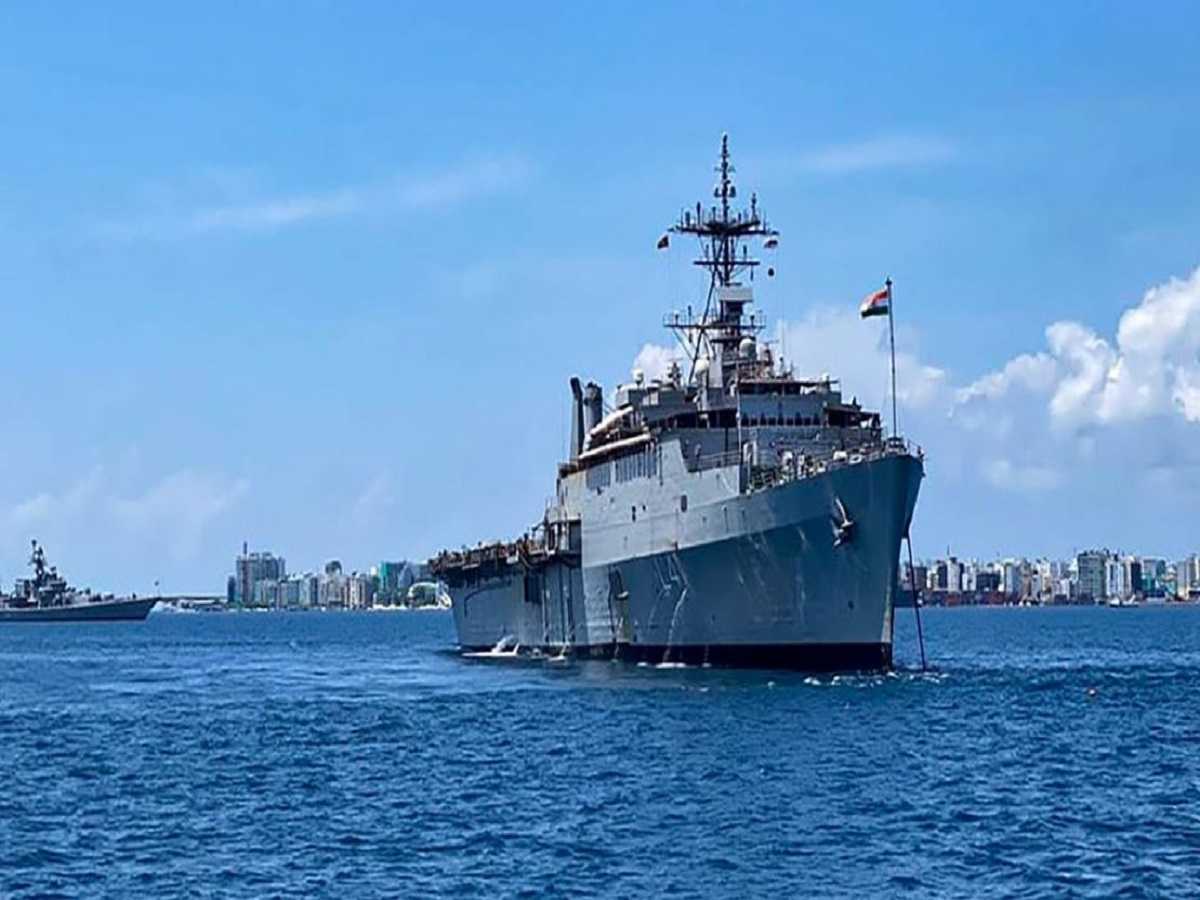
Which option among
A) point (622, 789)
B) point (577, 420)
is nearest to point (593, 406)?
point (577, 420)

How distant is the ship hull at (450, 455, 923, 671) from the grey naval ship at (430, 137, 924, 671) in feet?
0.16

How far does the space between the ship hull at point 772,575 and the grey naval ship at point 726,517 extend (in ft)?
0.16

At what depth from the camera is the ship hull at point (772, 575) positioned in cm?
5312

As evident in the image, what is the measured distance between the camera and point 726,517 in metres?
57.1

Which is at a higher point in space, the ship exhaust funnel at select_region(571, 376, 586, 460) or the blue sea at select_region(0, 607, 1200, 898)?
the ship exhaust funnel at select_region(571, 376, 586, 460)

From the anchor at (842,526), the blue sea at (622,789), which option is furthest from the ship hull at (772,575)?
the blue sea at (622,789)

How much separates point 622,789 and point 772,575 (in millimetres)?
19661

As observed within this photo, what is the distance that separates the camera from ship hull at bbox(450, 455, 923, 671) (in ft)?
174

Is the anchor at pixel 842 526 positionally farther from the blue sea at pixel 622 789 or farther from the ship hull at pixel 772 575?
the blue sea at pixel 622 789

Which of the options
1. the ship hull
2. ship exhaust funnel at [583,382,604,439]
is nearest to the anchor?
the ship hull

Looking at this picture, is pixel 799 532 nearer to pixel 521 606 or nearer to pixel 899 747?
pixel 899 747

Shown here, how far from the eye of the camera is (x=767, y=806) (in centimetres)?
3406

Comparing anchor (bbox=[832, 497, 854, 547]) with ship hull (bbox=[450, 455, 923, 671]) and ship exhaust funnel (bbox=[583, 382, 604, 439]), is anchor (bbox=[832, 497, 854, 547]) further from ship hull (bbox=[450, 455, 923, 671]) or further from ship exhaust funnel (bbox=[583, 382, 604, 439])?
ship exhaust funnel (bbox=[583, 382, 604, 439])

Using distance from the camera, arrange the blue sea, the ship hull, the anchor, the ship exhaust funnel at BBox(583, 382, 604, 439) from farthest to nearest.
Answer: the ship exhaust funnel at BBox(583, 382, 604, 439)
the ship hull
the anchor
the blue sea
